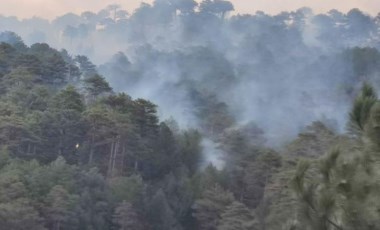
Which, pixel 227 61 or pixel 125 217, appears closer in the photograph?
pixel 125 217

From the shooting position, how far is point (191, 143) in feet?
59.5

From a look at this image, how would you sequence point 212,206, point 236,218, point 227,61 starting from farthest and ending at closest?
point 227,61 → point 212,206 → point 236,218

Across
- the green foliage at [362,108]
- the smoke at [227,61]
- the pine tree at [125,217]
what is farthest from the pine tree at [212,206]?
the green foliage at [362,108]

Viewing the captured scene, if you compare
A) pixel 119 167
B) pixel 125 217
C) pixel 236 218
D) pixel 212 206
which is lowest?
pixel 125 217

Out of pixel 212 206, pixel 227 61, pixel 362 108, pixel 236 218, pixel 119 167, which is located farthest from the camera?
pixel 227 61

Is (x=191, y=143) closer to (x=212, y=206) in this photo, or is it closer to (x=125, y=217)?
(x=212, y=206)

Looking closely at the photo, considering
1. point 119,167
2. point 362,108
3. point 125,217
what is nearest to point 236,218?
point 125,217

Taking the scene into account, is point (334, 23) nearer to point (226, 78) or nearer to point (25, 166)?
point (226, 78)

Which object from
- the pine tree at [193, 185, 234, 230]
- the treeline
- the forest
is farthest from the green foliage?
the pine tree at [193, 185, 234, 230]

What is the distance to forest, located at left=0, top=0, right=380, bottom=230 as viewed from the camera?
2758 mm

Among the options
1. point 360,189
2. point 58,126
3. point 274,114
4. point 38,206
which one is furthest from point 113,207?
point 274,114

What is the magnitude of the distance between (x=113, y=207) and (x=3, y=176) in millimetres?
2533

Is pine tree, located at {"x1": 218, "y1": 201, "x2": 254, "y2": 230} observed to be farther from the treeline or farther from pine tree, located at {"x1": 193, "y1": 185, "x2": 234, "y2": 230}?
pine tree, located at {"x1": 193, "y1": 185, "x2": 234, "y2": 230}

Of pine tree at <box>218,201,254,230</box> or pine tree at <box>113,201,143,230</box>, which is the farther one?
pine tree at <box>113,201,143,230</box>
